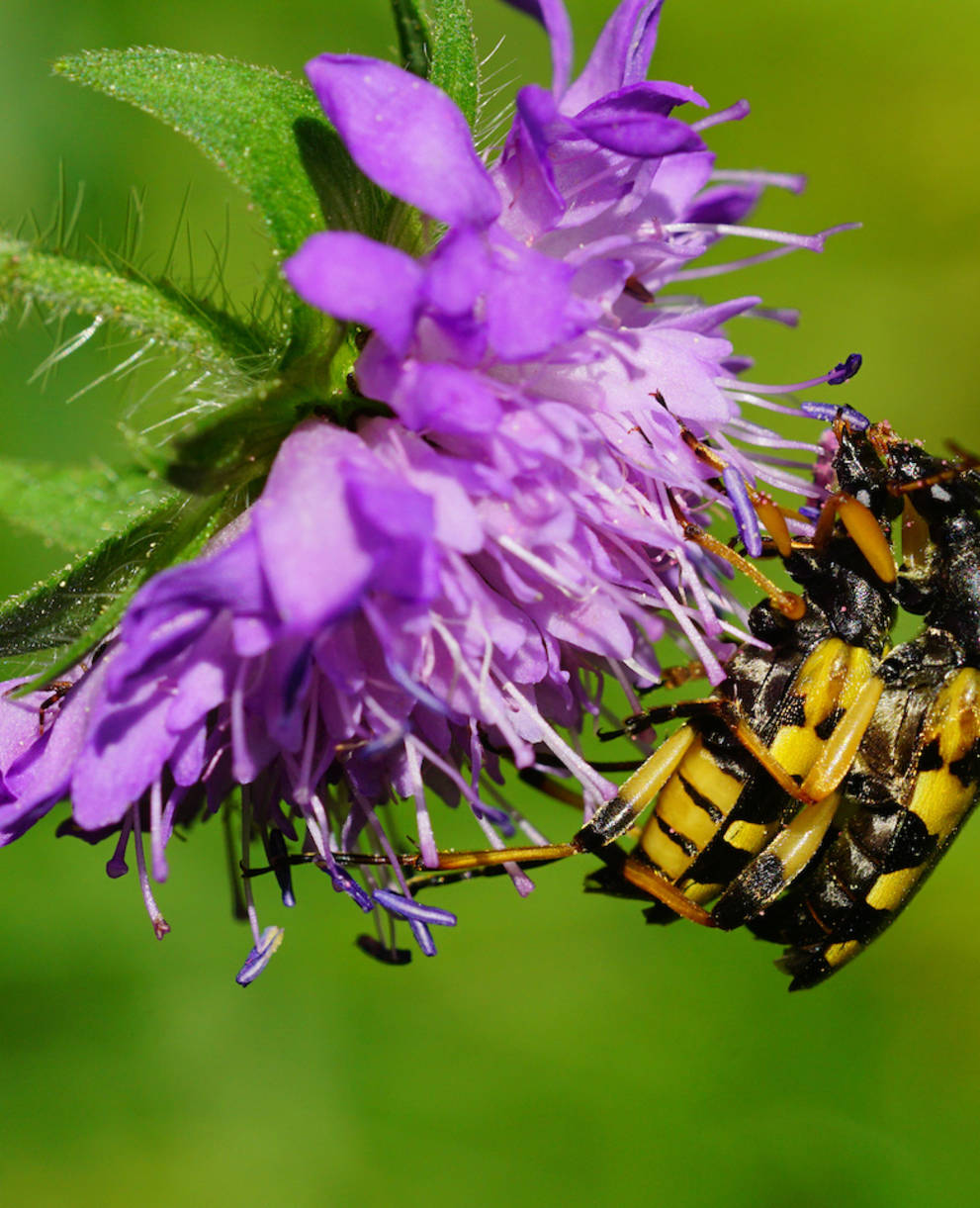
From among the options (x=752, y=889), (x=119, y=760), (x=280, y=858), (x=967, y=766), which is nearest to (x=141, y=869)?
(x=280, y=858)

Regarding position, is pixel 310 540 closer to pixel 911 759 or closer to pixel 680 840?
pixel 680 840

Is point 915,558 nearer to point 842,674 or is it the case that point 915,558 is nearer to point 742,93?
point 842,674

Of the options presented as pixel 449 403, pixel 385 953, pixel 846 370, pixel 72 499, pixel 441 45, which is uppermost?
pixel 441 45

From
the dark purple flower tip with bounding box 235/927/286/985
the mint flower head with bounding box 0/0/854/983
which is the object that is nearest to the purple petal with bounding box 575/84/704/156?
the mint flower head with bounding box 0/0/854/983

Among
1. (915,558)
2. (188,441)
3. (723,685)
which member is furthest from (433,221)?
(915,558)

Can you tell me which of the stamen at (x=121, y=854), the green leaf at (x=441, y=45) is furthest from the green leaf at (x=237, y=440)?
the stamen at (x=121, y=854)

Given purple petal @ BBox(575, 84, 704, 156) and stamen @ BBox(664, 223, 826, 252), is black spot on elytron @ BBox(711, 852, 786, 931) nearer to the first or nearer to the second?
stamen @ BBox(664, 223, 826, 252)
